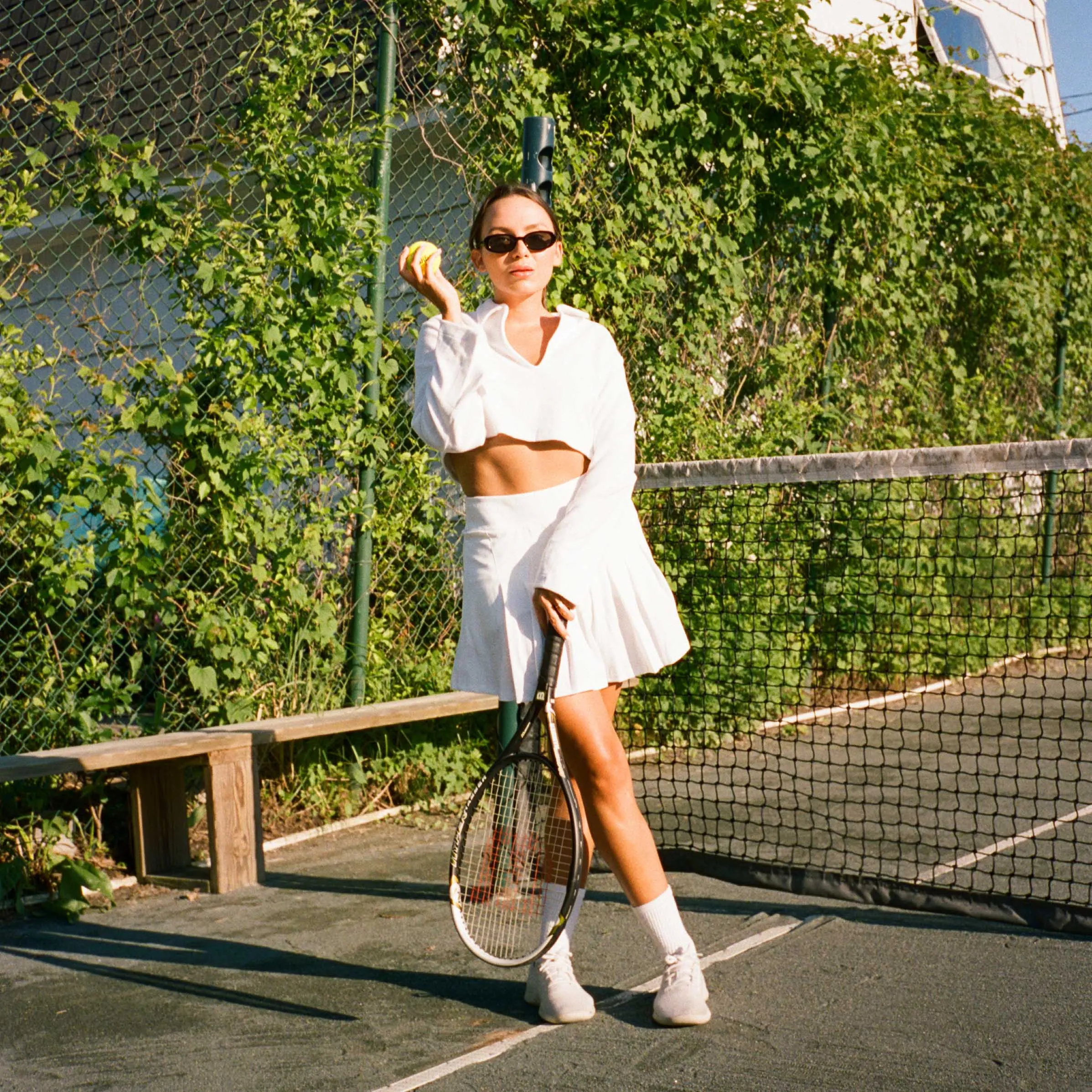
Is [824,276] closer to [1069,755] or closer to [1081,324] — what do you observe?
[1069,755]

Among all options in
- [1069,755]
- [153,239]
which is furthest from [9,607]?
[1069,755]

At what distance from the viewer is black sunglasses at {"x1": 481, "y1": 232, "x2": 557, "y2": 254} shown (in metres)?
3.63

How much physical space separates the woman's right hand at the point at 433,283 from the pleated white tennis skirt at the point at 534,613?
19.8 inches

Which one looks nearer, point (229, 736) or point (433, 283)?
point (433, 283)

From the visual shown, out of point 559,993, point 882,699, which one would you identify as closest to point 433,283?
point 559,993

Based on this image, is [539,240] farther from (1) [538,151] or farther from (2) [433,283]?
(1) [538,151]

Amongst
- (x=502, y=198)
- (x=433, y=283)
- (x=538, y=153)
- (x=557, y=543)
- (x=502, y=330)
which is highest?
(x=538, y=153)

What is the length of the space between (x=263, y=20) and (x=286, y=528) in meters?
2.12

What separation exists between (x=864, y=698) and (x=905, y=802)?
2.40 meters

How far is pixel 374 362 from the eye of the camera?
579 centimetres

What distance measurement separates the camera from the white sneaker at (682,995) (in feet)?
11.3

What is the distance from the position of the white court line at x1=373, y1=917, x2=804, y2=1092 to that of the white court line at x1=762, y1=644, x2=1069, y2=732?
2423 mm

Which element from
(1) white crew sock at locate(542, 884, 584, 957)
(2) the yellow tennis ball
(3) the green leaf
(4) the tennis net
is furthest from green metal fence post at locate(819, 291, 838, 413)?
(1) white crew sock at locate(542, 884, 584, 957)

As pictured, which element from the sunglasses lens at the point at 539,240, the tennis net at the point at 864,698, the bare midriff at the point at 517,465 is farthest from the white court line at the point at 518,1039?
the sunglasses lens at the point at 539,240
